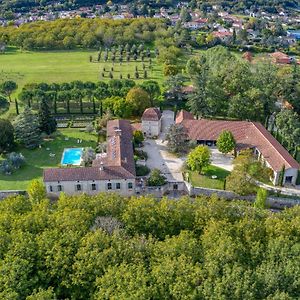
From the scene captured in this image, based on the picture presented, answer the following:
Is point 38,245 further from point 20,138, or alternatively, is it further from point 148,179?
point 20,138

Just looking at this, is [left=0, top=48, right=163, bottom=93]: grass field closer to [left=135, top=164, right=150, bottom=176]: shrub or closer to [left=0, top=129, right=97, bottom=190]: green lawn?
[left=0, top=129, right=97, bottom=190]: green lawn

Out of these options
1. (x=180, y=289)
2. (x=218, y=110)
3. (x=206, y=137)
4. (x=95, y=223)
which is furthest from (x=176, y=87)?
(x=180, y=289)

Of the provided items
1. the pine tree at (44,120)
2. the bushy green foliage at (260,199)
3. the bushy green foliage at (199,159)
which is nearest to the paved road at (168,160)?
the bushy green foliage at (199,159)

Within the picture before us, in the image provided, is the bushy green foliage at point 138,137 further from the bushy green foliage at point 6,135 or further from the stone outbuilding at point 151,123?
the bushy green foliage at point 6,135

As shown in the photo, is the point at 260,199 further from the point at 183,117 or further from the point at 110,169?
the point at 183,117

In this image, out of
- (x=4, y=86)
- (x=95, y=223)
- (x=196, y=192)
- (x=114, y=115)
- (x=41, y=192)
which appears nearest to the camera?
(x=95, y=223)

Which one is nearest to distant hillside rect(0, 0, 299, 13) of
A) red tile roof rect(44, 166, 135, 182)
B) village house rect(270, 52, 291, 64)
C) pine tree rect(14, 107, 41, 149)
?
village house rect(270, 52, 291, 64)

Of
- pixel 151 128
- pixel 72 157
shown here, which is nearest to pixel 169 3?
pixel 151 128
